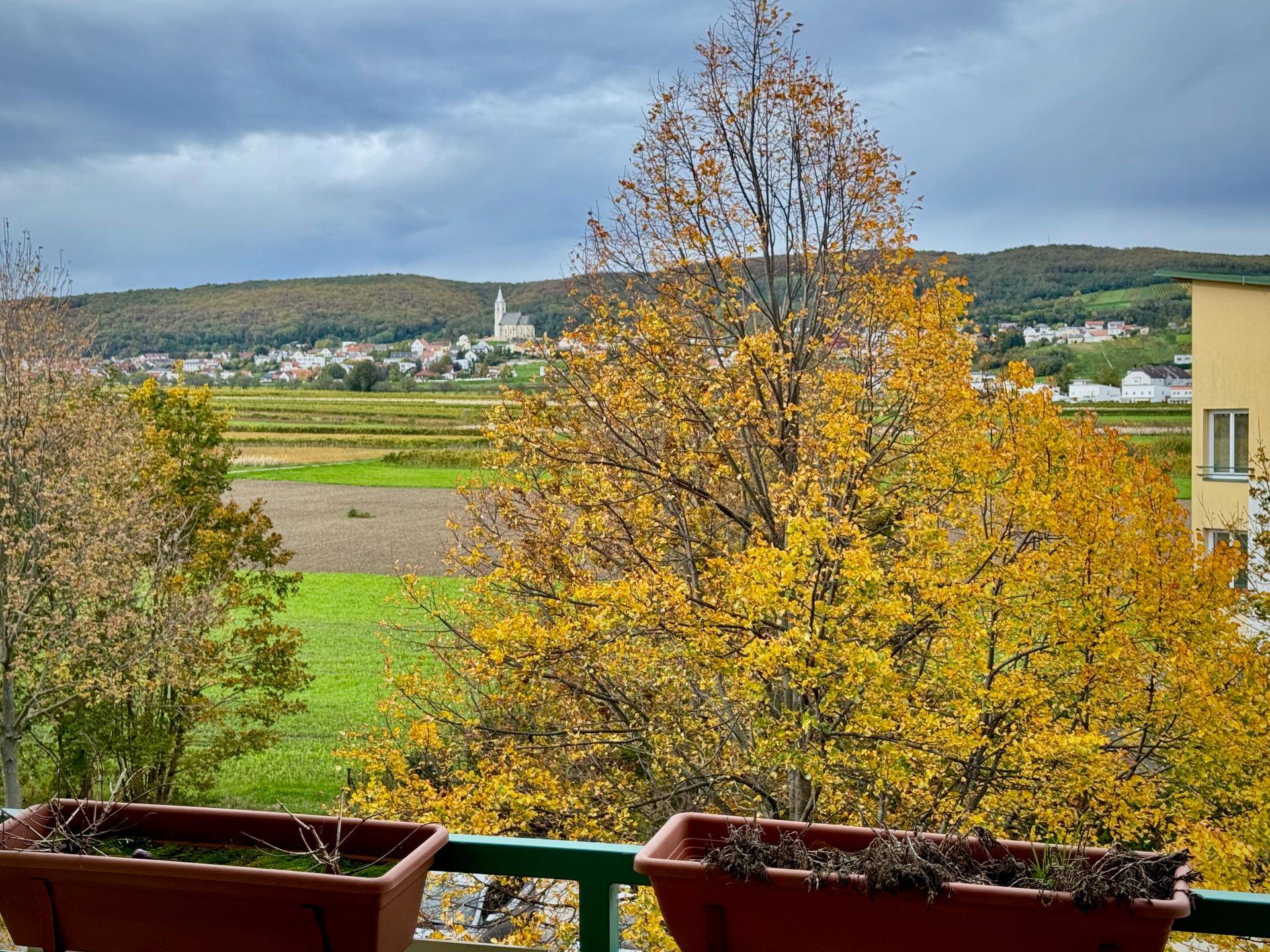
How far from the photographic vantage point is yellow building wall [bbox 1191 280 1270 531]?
13023 mm

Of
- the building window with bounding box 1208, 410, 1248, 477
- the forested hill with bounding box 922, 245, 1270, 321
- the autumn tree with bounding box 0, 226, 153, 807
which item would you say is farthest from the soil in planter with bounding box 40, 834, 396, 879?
the building window with bounding box 1208, 410, 1248, 477

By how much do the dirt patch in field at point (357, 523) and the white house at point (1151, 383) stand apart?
8731 millimetres

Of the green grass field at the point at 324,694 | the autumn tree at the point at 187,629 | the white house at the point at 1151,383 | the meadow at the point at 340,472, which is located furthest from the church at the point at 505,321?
the white house at the point at 1151,383

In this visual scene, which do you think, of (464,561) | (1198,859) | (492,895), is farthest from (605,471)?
(1198,859)

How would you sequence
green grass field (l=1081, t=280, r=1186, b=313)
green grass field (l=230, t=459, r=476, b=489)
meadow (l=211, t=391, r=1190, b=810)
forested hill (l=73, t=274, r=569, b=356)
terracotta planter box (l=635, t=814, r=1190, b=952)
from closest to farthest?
1. terracotta planter box (l=635, t=814, r=1190, b=952)
2. meadow (l=211, t=391, r=1190, b=810)
3. green grass field (l=1081, t=280, r=1186, b=313)
4. green grass field (l=230, t=459, r=476, b=489)
5. forested hill (l=73, t=274, r=569, b=356)

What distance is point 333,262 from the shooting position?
24.3 meters

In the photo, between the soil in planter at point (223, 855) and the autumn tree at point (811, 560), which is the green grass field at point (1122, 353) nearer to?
the autumn tree at point (811, 560)

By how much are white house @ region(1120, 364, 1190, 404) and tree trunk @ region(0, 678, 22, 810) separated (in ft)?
39.9

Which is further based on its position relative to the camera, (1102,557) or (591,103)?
(591,103)

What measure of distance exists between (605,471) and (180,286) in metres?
16.3

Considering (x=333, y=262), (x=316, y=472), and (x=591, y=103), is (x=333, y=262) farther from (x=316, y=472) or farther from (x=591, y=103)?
(x=591, y=103)

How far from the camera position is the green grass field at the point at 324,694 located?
11992 millimetres

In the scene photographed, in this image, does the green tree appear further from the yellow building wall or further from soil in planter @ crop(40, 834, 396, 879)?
soil in planter @ crop(40, 834, 396, 879)

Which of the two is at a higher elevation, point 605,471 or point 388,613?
point 605,471
